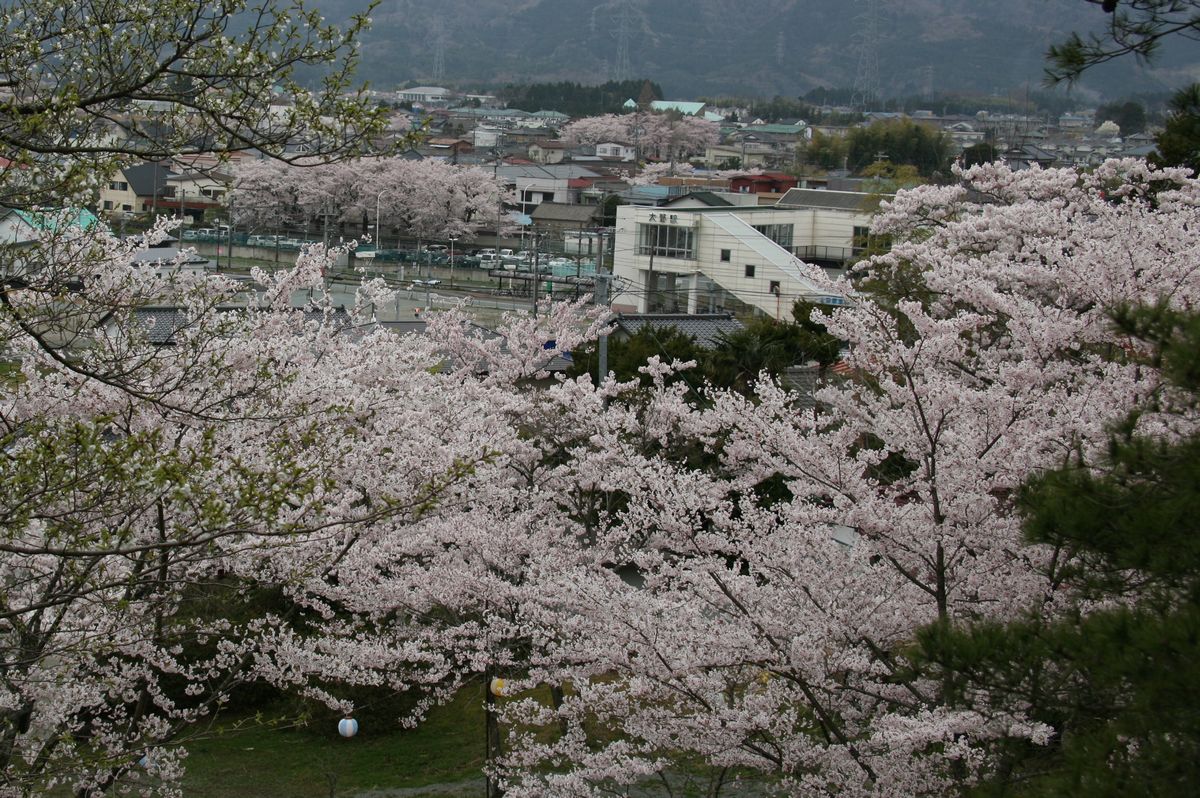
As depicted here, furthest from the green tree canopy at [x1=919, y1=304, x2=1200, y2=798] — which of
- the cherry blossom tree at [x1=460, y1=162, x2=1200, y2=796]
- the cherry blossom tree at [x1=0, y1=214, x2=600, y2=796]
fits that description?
the cherry blossom tree at [x1=0, y1=214, x2=600, y2=796]

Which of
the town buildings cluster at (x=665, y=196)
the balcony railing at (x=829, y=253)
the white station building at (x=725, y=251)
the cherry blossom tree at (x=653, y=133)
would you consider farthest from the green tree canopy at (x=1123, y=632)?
the cherry blossom tree at (x=653, y=133)

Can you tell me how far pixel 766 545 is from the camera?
7.34 metres

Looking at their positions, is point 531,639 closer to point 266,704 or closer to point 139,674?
point 139,674

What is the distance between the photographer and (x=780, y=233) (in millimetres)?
40125

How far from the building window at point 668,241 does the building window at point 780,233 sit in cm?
318

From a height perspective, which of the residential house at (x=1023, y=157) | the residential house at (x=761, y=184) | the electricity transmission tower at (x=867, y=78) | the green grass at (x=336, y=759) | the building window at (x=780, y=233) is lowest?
the green grass at (x=336, y=759)

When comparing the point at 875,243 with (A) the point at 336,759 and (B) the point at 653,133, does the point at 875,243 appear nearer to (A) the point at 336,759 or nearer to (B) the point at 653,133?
(A) the point at 336,759


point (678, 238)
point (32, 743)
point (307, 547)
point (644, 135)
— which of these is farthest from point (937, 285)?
point (644, 135)

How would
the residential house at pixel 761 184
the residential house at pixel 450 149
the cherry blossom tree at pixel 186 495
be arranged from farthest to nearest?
the residential house at pixel 450 149 < the residential house at pixel 761 184 < the cherry blossom tree at pixel 186 495

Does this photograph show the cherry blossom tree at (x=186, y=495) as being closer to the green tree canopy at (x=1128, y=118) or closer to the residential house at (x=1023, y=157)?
the residential house at (x=1023, y=157)

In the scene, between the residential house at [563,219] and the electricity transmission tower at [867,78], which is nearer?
the residential house at [563,219]

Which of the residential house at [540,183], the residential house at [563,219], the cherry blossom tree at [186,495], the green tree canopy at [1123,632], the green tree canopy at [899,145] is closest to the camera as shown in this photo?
the green tree canopy at [1123,632]

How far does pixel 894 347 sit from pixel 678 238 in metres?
31.3

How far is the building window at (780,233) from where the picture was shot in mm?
39844
